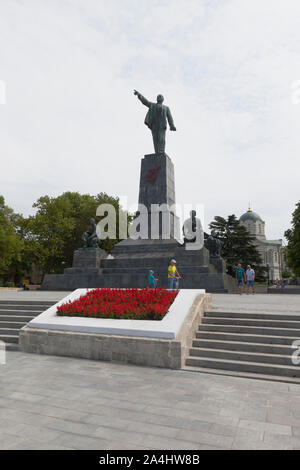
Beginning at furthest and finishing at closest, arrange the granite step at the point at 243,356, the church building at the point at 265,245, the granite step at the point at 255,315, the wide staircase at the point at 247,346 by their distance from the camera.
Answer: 1. the church building at the point at 265,245
2. the granite step at the point at 255,315
3. the granite step at the point at 243,356
4. the wide staircase at the point at 247,346

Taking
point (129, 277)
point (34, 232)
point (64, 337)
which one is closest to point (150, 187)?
point (129, 277)

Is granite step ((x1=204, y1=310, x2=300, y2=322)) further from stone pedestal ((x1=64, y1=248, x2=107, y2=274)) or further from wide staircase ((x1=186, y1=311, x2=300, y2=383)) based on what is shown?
stone pedestal ((x1=64, y1=248, x2=107, y2=274))

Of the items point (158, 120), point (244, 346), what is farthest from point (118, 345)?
point (158, 120)

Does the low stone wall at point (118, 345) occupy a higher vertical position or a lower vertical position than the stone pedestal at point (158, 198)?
lower

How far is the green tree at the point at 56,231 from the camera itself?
3894 centimetres

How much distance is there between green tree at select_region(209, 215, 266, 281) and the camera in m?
48.2

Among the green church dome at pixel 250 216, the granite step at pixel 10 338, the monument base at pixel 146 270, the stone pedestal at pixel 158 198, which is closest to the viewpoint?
the granite step at pixel 10 338

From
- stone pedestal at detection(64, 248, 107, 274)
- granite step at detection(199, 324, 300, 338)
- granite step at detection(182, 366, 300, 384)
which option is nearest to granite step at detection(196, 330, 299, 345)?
granite step at detection(199, 324, 300, 338)

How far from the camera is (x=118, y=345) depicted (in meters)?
7.23

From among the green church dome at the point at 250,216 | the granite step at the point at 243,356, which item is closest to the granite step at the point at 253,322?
the granite step at the point at 243,356

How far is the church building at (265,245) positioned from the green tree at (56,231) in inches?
2962

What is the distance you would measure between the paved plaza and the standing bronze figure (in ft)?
61.1

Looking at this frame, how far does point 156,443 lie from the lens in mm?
3631

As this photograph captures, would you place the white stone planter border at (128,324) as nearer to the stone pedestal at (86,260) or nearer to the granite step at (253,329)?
the granite step at (253,329)
